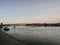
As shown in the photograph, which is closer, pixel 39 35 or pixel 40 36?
pixel 40 36
